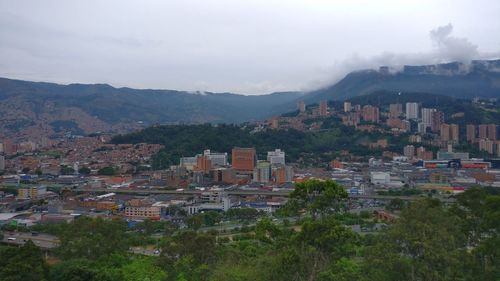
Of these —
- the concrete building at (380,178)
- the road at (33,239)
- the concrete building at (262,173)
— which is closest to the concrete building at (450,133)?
the concrete building at (380,178)

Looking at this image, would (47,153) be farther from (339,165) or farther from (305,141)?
(339,165)

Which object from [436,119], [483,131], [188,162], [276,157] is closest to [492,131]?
[483,131]

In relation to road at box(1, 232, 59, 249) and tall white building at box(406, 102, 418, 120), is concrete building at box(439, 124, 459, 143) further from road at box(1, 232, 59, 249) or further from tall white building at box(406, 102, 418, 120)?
road at box(1, 232, 59, 249)

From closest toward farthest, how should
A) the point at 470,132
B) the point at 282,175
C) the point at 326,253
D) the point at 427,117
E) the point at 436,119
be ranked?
the point at 326,253
the point at 282,175
the point at 470,132
the point at 436,119
the point at 427,117

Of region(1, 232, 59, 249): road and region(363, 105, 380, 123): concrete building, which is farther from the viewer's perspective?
region(363, 105, 380, 123): concrete building

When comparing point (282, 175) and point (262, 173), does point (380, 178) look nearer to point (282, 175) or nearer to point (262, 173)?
point (282, 175)

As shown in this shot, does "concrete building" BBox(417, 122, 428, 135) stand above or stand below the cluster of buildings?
above

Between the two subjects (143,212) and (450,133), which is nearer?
(143,212)

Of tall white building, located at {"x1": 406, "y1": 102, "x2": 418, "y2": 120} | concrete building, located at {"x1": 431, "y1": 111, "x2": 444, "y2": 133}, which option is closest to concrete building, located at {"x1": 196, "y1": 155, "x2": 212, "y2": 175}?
concrete building, located at {"x1": 431, "y1": 111, "x2": 444, "y2": 133}

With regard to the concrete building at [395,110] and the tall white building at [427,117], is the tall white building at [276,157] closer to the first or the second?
the tall white building at [427,117]

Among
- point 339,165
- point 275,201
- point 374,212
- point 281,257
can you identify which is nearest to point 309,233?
point 281,257
